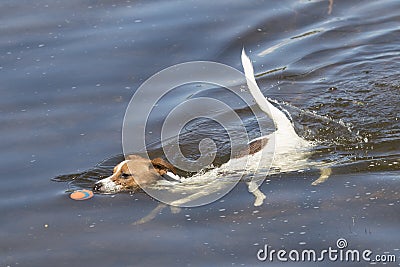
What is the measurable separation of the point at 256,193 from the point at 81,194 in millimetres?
1296

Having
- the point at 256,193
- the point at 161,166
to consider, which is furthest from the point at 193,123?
the point at 256,193

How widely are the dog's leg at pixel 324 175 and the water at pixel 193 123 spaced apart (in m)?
0.06

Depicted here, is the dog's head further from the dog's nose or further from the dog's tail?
the dog's tail

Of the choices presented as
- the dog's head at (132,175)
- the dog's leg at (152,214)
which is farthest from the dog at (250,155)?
the dog's leg at (152,214)

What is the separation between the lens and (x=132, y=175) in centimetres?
605

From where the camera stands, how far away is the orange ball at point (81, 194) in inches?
237

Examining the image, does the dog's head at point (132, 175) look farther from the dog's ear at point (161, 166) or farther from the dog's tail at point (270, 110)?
the dog's tail at point (270, 110)

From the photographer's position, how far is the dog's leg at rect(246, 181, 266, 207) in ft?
19.1

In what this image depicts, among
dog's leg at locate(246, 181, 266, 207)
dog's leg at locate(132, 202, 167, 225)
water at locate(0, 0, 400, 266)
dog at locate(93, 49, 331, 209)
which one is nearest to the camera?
water at locate(0, 0, 400, 266)

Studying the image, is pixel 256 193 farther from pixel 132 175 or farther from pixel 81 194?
pixel 81 194

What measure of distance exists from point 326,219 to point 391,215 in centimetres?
43

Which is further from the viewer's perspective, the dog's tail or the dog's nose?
the dog's nose

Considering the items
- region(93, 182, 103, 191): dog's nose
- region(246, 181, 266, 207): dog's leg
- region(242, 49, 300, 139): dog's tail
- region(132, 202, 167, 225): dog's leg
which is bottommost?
region(132, 202, 167, 225): dog's leg

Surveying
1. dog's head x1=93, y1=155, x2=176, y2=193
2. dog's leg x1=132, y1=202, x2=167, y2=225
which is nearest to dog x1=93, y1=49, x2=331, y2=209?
dog's head x1=93, y1=155, x2=176, y2=193
